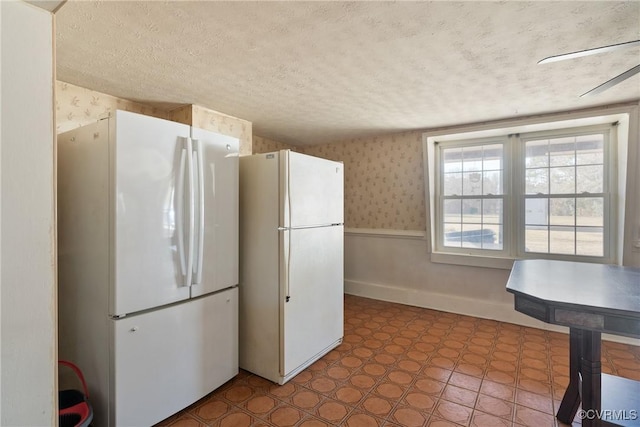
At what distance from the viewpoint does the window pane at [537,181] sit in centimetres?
341

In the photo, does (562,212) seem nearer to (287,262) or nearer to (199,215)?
(287,262)

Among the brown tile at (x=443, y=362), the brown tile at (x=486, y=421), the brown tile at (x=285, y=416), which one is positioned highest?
the brown tile at (x=443, y=362)

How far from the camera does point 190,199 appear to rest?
187 cm

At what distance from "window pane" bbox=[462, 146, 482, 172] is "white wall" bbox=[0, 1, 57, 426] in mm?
3976

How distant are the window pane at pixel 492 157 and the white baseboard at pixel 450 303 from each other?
1613mm

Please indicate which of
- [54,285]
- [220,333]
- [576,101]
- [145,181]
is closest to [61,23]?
[145,181]

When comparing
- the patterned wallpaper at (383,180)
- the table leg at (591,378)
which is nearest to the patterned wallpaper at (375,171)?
the patterned wallpaper at (383,180)

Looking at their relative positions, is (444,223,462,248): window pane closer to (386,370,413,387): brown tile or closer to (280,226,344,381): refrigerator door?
(280,226,344,381): refrigerator door

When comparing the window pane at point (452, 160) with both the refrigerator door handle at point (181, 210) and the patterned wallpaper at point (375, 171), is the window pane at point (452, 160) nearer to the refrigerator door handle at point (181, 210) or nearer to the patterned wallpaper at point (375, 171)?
the patterned wallpaper at point (375, 171)

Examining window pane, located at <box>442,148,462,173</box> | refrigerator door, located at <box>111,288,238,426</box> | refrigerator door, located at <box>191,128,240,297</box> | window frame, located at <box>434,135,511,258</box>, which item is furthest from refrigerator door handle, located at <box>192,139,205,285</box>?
window pane, located at <box>442,148,462,173</box>

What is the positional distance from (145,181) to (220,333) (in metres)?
1.14

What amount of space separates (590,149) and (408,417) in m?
3.28

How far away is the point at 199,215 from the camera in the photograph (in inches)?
76.1

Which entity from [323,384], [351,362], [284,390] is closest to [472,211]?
[351,362]
